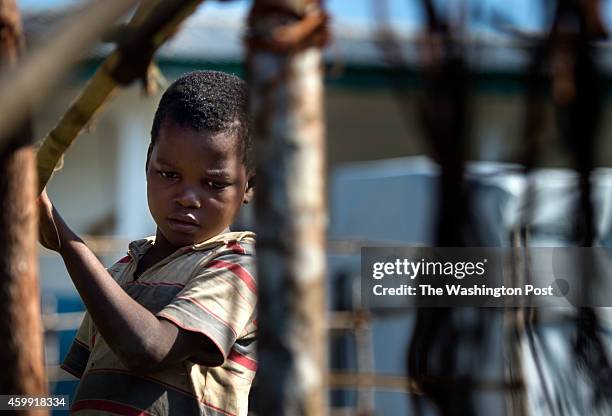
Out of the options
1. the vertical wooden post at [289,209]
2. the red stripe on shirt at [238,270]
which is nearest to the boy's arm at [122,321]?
the red stripe on shirt at [238,270]

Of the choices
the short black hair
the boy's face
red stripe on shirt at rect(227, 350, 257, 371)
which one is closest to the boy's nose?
the boy's face

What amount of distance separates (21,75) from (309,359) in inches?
15.3

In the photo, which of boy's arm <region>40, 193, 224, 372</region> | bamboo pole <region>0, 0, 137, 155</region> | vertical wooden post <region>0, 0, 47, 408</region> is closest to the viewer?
bamboo pole <region>0, 0, 137, 155</region>

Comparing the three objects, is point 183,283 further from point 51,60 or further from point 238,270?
point 51,60

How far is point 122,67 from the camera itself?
142 centimetres

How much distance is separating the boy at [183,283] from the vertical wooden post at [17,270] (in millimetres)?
326

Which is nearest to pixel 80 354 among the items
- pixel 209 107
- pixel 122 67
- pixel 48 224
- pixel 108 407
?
pixel 108 407

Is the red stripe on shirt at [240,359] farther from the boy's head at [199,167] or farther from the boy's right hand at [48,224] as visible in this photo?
the boy's right hand at [48,224]

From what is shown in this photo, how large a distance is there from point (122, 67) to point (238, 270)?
0.37 meters

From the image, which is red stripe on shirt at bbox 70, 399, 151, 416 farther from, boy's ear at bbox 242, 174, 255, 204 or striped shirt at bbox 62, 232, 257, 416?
boy's ear at bbox 242, 174, 255, 204

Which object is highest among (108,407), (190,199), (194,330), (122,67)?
(122,67)

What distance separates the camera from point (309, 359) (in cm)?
103

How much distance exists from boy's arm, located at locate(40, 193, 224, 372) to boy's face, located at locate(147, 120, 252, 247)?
0.64 ft

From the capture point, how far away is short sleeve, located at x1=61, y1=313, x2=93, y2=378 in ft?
5.89
